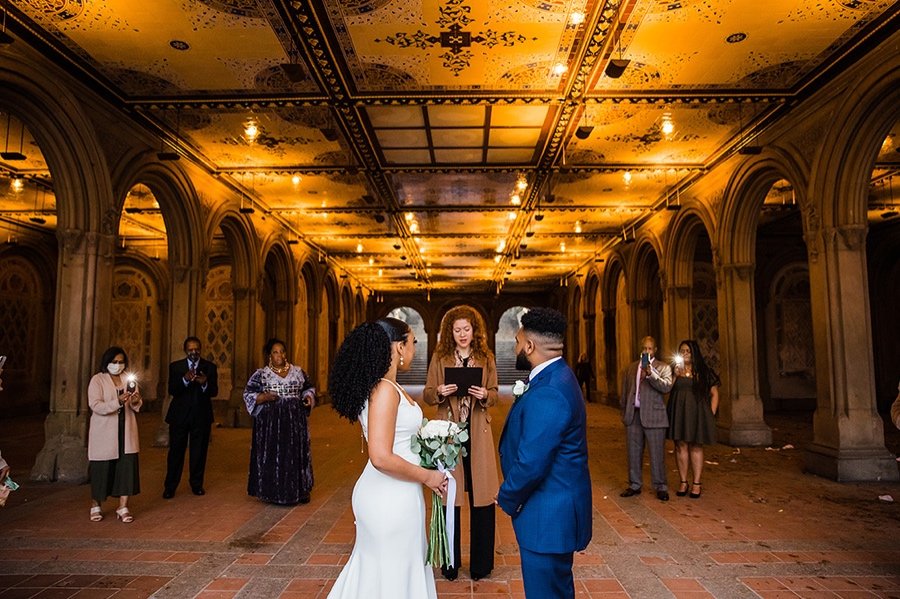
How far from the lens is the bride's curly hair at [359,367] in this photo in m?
2.35

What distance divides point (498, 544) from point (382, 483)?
2.70 metres

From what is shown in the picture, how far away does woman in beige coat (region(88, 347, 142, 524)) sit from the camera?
17.2 feet

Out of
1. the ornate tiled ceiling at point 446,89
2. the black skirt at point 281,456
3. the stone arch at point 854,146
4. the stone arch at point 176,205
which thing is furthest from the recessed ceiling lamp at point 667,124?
the stone arch at point 176,205

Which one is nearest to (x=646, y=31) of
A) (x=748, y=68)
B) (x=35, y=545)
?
(x=748, y=68)

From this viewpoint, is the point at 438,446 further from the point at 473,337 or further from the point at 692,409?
the point at 692,409

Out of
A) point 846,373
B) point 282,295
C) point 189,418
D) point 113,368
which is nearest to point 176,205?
point 189,418

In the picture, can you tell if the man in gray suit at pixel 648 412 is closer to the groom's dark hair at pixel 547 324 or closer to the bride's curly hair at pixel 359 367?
the groom's dark hair at pixel 547 324

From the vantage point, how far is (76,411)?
23.5 feet

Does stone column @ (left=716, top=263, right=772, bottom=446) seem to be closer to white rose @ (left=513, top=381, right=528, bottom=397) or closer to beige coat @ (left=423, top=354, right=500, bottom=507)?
beige coat @ (left=423, top=354, right=500, bottom=507)

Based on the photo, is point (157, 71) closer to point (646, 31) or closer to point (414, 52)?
point (414, 52)

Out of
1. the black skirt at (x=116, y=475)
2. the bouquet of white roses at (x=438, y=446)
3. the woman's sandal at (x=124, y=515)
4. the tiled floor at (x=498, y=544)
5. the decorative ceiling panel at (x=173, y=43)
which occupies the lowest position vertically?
the tiled floor at (x=498, y=544)

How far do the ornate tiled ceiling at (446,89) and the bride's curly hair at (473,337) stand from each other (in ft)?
10.6

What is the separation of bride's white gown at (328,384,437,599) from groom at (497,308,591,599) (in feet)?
1.29

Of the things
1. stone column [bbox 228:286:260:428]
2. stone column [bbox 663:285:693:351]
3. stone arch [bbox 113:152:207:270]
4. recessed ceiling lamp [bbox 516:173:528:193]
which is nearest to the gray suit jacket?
recessed ceiling lamp [bbox 516:173:528:193]
